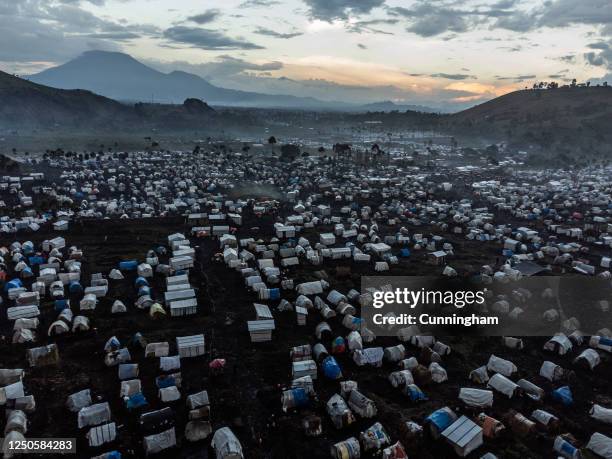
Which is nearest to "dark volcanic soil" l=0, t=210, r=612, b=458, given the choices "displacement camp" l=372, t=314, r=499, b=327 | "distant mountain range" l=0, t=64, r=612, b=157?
"displacement camp" l=372, t=314, r=499, b=327

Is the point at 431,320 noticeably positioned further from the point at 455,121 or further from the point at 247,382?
the point at 455,121

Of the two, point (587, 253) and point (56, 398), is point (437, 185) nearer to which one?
point (587, 253)

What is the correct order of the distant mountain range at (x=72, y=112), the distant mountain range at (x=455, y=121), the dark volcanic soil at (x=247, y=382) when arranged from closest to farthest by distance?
1. the dark volcanic soil at (x=247, y=382)
2. the distant mountain range at (x=455, y=121)
3. the distant mountain range at (x=72, y=112)

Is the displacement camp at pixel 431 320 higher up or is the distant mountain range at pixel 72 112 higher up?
the distant mountain range at pixel 72 112

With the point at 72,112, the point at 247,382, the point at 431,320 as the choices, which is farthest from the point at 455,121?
the point at 247,382

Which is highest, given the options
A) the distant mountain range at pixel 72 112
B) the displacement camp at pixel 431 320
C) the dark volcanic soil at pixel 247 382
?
the distant mountain range at pixel 72 112

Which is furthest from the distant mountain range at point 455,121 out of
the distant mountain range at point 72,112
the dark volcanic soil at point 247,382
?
the dark volcanic soil at point 247,382

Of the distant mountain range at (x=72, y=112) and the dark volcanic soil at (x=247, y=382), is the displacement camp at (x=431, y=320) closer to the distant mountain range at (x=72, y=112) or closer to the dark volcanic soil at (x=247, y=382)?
the dark volcanic soil at (x=247, y=382)

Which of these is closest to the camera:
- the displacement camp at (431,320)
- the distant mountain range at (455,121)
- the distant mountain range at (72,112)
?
the displacement camp at (431,320)

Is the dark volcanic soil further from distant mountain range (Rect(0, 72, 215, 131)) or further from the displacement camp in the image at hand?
distant mountain range (Rect(0, 72, 215, 131))
